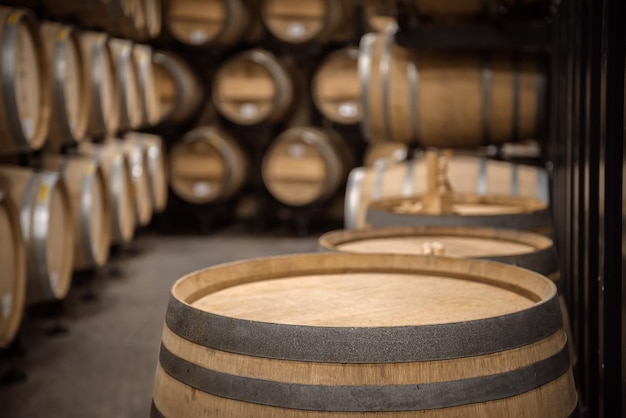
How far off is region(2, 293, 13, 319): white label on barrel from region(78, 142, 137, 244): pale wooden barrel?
2.09 metres

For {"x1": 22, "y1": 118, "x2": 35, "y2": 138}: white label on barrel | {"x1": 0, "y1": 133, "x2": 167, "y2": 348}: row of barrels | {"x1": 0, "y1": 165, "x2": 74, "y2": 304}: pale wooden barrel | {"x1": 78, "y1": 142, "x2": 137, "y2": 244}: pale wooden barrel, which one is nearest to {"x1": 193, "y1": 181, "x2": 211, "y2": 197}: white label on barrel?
{"x1": 0, "y1": 133, "x2": 167, "y2": 348}: row of barrels

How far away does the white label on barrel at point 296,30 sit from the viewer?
29.2ft

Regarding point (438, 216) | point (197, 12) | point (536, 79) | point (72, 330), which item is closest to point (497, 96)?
point (536, 79)

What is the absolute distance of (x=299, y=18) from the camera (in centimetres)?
900

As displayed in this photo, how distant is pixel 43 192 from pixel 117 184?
5.81 feet

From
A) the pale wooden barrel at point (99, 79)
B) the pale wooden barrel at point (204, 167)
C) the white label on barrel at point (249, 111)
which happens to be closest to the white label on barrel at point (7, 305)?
the pale wooden barrel at point (99, 79)

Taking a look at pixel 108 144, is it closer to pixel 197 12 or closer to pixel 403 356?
pixel 197 12

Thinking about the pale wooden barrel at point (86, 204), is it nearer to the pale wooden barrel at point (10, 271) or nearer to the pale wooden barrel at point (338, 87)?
the pale wooden barrel at point (10, 271)

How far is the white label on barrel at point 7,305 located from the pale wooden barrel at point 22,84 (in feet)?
2.53

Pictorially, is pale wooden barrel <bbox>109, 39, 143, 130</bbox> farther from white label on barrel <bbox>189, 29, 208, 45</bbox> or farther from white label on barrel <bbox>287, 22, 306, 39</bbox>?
white label on barrel <bbox>287, 22, 306, 39</bbox>

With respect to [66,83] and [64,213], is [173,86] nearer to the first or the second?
[66,83]

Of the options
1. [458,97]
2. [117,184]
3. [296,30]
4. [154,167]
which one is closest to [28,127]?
[117,184]

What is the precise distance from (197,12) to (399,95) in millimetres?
5490

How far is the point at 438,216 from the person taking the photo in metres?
2.81
